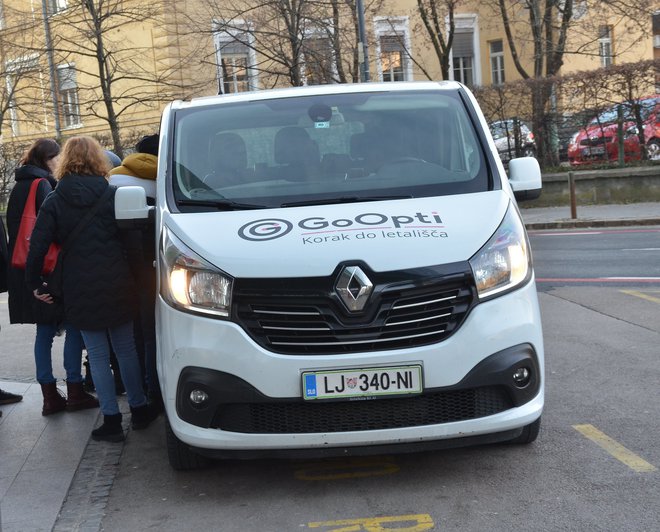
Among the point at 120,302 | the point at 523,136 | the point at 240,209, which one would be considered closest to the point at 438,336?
the point at 240,209

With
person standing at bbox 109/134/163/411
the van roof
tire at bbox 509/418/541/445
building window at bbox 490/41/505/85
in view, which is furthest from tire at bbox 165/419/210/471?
building window at bbox 490/41/505/85

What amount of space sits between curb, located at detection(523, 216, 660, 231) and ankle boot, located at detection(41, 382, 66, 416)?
14.6 metres

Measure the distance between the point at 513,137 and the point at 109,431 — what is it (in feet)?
63.3

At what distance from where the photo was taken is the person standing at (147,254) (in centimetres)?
611

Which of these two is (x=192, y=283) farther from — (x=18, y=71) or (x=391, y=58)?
(x=391, y=58)

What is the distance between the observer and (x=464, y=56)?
39.7 metres

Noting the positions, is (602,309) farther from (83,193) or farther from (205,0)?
(205,0)

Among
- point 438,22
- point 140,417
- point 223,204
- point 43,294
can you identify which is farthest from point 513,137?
point 223,204

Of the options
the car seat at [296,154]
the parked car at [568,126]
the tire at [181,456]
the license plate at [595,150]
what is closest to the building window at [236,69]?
the parked car at [568,126]

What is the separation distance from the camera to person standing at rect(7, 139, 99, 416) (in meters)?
6.57

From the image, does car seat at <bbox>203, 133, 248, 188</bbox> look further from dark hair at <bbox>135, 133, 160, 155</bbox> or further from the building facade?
the building facade

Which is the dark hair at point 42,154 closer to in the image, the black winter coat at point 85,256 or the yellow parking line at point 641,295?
the black winter coat at point 85,256

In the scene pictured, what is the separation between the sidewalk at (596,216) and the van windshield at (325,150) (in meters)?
14.2

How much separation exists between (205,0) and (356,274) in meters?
25.3
